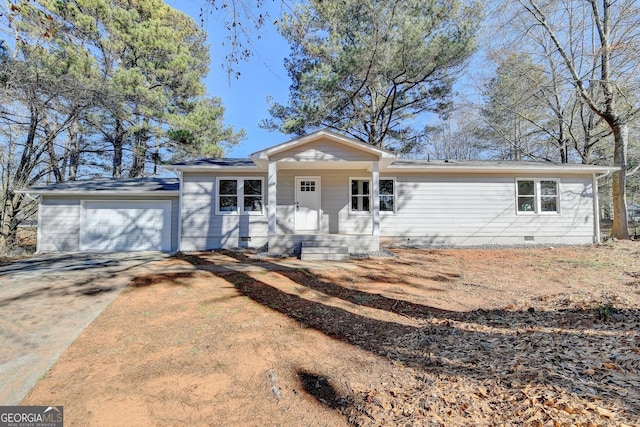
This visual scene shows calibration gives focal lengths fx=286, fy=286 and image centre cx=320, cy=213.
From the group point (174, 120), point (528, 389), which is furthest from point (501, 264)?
point (174, 120)

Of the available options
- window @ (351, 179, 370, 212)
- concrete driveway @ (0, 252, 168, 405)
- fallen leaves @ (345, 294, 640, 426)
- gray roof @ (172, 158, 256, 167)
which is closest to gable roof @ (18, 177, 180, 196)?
gray roof @ (172, 158, 256, 167)

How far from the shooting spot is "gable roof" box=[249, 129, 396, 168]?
870 centimetres

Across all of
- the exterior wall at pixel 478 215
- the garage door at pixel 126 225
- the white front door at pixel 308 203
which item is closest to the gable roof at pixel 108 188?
the garage door at pixel 126 225

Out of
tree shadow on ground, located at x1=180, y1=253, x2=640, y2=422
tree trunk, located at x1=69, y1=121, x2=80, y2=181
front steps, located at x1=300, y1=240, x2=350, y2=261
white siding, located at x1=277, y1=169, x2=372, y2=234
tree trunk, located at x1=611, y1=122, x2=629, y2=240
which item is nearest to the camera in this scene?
tree shadow on ground, located at x1=180, y1=253, x2=640, y2=422

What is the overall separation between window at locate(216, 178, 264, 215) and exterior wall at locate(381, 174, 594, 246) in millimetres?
4660

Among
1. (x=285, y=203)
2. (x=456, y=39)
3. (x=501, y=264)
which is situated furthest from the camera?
(x=456, y=39)

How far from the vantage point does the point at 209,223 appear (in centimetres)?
1004

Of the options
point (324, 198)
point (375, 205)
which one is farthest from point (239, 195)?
point (375, 205)

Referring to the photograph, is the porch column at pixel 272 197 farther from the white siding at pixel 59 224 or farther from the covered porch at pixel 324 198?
the white siding at pixel 59 224

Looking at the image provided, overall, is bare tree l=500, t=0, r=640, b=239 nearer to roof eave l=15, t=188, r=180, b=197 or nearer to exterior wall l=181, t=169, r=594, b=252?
exterior wall l=181, t=169, r=594, b=252

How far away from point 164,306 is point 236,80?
3.60 m

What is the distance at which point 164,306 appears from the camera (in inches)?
177

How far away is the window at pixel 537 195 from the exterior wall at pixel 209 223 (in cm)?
959

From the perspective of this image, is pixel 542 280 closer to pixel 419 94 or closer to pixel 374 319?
pixel 374 319
